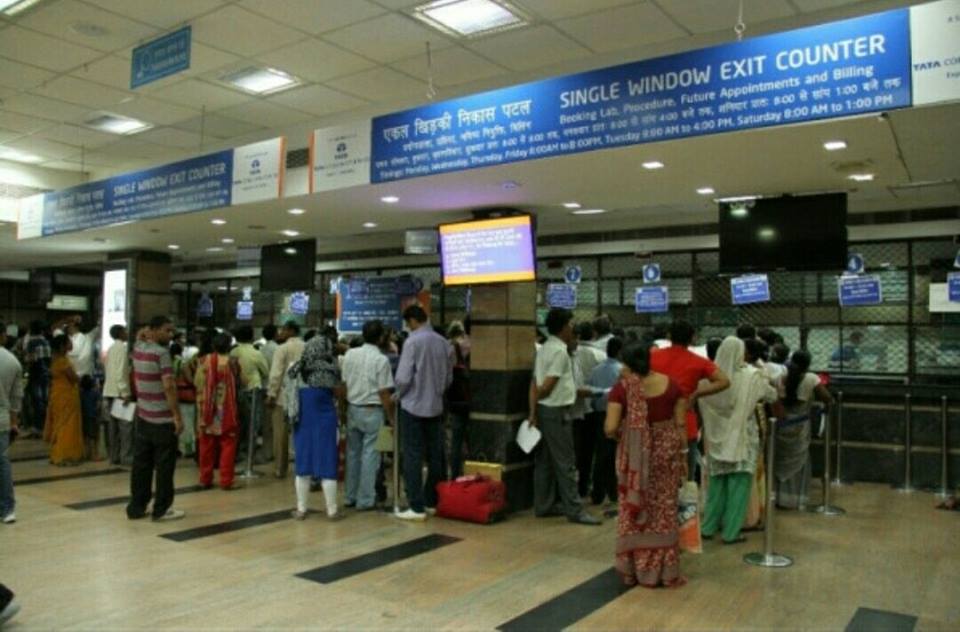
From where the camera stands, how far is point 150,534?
17.4 ft

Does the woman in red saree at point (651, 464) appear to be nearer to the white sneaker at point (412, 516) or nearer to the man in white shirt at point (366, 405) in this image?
the white sneaker at point (412, 516)

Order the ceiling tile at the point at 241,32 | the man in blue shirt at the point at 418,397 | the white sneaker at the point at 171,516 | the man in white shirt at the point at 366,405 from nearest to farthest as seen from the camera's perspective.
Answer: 1. the ceiling tile at the point at 241,32
2. the white sneaker at the point at 171,516
3. the man in blue shirt at the point at 418,397
4. the man in white shirt at the point at 366,405

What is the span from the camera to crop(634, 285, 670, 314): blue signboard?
34.2ft

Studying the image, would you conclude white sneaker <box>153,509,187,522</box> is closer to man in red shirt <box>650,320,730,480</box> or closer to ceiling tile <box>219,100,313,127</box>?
ceiling tile <box>219,100,313,127</box>

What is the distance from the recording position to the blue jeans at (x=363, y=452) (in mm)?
6059

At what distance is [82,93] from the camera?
674cm

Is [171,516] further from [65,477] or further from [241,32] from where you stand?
[241,32]

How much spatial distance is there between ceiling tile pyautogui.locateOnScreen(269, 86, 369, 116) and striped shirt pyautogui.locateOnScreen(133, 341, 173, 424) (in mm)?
2459

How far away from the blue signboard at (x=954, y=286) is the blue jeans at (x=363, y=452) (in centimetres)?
651

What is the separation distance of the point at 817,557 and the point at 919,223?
219 inches

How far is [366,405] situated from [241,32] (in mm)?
2845

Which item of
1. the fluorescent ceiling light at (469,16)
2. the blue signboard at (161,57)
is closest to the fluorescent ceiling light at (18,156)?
the blue signboard at (161,57)

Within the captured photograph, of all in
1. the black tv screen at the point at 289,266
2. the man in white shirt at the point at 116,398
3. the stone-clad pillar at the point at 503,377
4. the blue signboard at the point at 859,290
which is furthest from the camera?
the black tv screen at the point at 289,266

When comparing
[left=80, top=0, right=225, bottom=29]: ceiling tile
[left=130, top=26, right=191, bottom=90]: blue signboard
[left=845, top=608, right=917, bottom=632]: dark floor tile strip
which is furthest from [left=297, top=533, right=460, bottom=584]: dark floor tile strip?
[left=80, top=0, right=225, bottom=29]: ceiling tile
